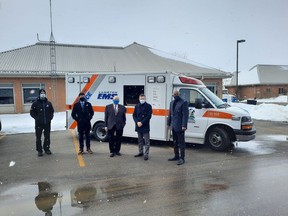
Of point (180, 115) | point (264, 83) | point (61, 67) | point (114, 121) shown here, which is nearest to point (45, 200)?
point (114, 121)

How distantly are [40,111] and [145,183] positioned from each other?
4.14 m

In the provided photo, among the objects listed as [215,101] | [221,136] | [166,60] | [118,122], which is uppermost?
[166,60]

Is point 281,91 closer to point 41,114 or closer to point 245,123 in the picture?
point 245,123

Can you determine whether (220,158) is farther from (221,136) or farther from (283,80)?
(283,80)

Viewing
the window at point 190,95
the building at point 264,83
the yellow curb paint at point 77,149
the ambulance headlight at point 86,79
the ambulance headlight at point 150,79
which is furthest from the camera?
the building at point 264,83

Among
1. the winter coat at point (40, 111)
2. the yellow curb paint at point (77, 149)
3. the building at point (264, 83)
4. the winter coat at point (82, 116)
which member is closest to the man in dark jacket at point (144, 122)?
the winter coat at point (82, 116)

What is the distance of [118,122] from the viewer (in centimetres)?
805

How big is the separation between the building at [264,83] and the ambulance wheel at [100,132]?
45.5 meters

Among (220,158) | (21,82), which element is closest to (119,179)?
(220,158)

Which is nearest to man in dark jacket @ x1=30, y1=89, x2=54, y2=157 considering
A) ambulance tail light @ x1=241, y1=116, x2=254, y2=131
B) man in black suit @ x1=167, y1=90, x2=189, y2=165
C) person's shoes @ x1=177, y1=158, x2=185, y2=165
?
man in black suit @ x1=167, y1=90, x2=189, y2=165

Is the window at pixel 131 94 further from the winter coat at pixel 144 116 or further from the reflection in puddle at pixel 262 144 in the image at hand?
the reflection in puddle at pixel 262 144

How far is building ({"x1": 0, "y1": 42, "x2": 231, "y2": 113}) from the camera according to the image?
20.6 m

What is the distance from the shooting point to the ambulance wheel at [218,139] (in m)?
8.60

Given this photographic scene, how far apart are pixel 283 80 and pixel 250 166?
2042 inches
